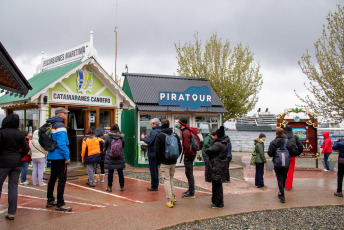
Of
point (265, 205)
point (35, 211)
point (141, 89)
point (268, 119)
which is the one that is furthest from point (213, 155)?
point (268, 119)

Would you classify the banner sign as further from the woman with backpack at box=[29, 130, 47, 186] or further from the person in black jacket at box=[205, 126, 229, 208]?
the person in black jacket at box=[205, 126, 229, 208]

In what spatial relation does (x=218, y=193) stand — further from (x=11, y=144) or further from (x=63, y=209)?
(x=11, y=144)

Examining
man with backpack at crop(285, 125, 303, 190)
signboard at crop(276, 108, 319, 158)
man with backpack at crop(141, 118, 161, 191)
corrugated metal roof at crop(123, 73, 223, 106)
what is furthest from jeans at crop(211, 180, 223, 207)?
signboard at crop(276, 108, 319, 158)

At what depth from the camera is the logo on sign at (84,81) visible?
1084 cm

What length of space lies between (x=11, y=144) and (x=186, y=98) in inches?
340

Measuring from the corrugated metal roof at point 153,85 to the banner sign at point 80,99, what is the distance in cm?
204

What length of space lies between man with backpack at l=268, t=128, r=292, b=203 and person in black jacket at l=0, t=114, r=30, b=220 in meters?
5.47

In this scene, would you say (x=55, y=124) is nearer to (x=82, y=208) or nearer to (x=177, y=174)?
(x=82, y=208)

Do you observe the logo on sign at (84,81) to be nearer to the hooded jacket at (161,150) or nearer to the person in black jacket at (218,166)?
the hooded jacket at (161,150)

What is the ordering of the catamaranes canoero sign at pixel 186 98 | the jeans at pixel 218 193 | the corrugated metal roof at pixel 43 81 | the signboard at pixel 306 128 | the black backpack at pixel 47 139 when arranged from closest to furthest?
the black backpack at pixel 47 139 → the jeans at pixel 218 193 → the corrugated metal roof at pixel 43 81 → the catamaranes canoero sign at pixel 186 98 → the signboard at pixel 306 128

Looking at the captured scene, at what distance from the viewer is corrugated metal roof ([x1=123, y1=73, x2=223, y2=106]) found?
45.0ft

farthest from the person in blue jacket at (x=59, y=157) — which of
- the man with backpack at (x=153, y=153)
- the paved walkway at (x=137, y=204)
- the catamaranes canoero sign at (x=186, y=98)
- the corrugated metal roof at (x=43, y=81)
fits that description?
the catamaranes canoero sign at (x=186, y=98)

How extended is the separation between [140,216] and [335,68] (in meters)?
15.8

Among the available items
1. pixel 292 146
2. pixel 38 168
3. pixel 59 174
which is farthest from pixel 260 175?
pixel 38 168
